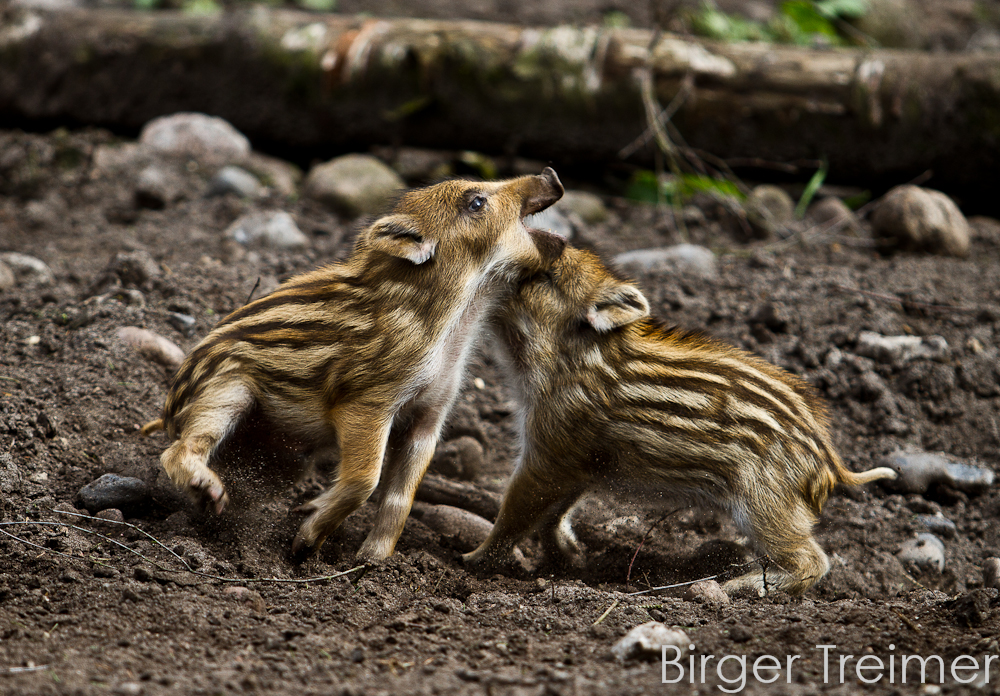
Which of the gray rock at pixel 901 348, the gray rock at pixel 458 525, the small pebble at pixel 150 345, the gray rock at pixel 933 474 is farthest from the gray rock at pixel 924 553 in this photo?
the small pebble at pixel 150 345

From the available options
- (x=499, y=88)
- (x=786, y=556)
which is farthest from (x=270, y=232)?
(x=786, y=556)

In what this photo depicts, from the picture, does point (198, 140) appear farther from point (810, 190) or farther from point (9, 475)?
point (810, 190)

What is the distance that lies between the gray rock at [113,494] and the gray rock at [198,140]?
13.5ft

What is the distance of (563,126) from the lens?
7.35m

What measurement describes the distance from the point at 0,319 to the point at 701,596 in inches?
160

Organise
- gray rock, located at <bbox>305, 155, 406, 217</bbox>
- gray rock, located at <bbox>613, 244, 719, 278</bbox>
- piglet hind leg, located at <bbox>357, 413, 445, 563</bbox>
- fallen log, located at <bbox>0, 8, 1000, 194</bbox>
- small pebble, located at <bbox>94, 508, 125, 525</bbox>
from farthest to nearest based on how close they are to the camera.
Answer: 1. fallen log, located at <bbox>0, 8, 1000, 194</bbox>
2. gray rock, located at <bbox>305, 155, 406, 217</bbox>
3. gray rock, located at <bbox>613, 244, 719, 278</bbox>
4. piglet hind leg, located at <bbox>357, 413, 445, 563</bbox>
5. small pebble, located at <bbox>94, 508, 125, 525</bbox>

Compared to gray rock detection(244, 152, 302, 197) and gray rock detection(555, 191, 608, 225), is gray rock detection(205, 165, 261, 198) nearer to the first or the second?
gray rock detection(244, 152, 302, 197)

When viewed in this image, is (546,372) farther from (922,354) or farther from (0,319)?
(0,319)

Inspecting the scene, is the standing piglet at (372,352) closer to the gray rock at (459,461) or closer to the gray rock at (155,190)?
the gray rock at (459,461)

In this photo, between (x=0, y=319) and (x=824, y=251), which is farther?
(x=824, y=251)

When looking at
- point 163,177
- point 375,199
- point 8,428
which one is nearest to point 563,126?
point 375,199

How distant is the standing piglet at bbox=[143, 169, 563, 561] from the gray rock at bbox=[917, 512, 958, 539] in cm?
237

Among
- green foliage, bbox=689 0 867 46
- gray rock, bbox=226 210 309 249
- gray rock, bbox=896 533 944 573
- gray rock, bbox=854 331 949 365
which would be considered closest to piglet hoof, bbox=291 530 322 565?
gray rock, bbox=896 533 944 573

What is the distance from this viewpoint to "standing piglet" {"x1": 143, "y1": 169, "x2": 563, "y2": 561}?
3658 mm
